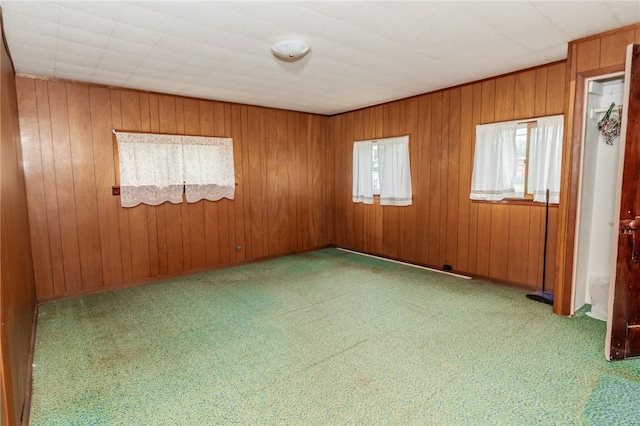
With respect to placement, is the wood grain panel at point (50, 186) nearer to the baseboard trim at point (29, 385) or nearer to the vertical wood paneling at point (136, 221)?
the vertical wood paneling at point (136, 221)

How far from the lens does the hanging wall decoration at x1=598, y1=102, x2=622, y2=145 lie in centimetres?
314

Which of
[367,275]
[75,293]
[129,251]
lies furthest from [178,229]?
[367,275]

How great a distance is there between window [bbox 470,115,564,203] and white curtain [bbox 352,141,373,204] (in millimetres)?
1864

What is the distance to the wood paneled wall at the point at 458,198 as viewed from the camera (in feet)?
12.6

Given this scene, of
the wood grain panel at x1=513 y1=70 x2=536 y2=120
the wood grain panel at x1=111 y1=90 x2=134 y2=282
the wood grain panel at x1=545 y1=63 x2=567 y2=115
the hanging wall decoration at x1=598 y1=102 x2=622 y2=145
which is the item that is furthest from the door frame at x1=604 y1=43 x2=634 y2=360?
the wood grain panel at x1=111 y1=90 x2=134 y2=282

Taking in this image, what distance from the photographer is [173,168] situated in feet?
15.5

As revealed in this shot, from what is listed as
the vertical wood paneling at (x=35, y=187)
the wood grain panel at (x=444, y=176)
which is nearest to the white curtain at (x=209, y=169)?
the vertical wood paneling at (x=35, y=187)

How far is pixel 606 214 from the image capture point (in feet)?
11.2

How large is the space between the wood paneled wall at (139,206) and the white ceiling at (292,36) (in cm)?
38

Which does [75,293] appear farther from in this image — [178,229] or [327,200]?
[327,200]

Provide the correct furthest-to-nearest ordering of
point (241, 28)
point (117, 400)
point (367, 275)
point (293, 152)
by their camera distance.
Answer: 1. point (293, 152)
2. point (367, 275)
3. point (241, 28)
4. point (117, 400)

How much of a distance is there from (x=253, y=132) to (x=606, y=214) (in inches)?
185

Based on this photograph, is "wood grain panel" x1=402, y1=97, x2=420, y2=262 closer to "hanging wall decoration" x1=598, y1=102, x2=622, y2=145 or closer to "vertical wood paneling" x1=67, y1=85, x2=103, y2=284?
"hanging wall decoration" x1=598, y1=102, x2=622, y2=145

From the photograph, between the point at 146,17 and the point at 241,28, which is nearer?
the point at 146,17
